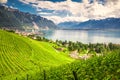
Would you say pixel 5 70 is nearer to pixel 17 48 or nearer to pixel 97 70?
pixel 17 48

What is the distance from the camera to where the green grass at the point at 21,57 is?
128375 millimetres

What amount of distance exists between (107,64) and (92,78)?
9.54 feet

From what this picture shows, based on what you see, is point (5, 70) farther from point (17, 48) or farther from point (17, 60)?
point (17, 48)

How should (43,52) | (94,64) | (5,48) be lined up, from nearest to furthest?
(94,64), (5,48), (43,52)

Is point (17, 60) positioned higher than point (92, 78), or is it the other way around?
point (92, 78)

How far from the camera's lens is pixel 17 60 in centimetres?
14362

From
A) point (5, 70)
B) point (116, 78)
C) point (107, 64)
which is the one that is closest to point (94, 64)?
point (107, 64)

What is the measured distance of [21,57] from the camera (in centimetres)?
15075

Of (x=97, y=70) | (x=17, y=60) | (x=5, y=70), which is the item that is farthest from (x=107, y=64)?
(x=17, y=60)

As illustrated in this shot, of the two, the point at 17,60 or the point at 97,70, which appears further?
the point at 17,60

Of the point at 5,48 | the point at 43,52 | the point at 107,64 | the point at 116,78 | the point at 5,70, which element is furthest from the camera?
the point at 43,52

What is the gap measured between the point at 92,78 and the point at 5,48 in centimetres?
13840

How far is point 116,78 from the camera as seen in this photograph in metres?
19.8

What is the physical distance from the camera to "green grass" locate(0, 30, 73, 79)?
421 feet
